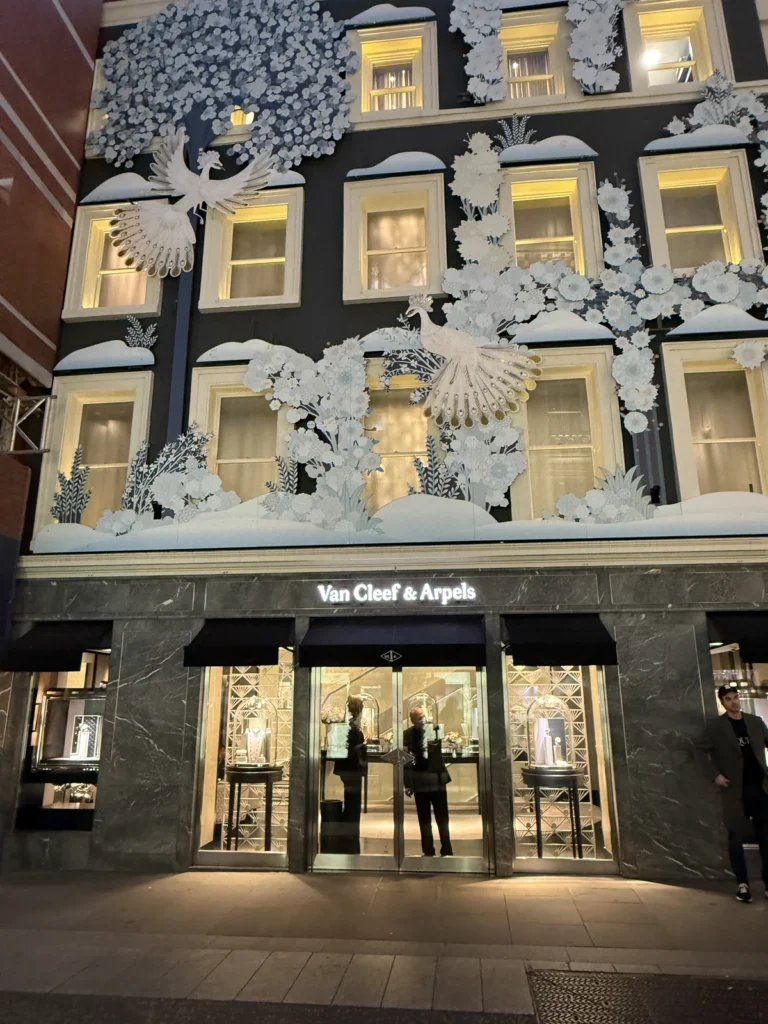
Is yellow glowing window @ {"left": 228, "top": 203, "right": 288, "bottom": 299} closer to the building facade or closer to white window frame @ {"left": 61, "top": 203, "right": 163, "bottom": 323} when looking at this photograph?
the building facade

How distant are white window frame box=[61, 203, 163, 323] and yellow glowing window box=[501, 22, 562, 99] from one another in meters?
7.03

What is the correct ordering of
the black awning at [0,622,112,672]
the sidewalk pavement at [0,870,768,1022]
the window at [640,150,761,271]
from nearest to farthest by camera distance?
the sidewalk pavement at [0,870,768,1022] < the black awning at [0,622,112,672] < the window at [640,150,761,271]

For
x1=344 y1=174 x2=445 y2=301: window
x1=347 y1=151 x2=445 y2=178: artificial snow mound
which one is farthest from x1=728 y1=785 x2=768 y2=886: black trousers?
x1=347 y1=151 x2=445 y2=178: artificial snow mound

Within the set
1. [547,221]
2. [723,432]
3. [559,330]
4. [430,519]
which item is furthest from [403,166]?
[723,432]

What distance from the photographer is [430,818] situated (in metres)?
9.14

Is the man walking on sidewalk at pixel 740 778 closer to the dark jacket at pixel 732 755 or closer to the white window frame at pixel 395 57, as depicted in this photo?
the dark jacket at pixel 732 755

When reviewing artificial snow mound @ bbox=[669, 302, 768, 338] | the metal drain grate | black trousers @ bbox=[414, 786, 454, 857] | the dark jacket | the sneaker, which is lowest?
the metal drain grate

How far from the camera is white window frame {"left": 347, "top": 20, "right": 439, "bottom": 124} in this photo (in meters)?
11.7

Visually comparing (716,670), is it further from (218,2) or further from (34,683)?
(218,2)

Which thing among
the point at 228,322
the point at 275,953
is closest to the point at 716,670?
the point at 275,953

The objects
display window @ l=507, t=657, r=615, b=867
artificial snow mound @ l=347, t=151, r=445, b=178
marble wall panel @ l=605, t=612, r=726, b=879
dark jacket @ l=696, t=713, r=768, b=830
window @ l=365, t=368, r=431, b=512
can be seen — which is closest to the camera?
dark jacket @ l=696, t=713, r=768, b=830

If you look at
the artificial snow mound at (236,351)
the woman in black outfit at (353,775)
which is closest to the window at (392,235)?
the artificial snow mound at (236,351)

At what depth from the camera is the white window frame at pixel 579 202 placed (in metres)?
10.6

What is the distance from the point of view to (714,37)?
37.4 feet
